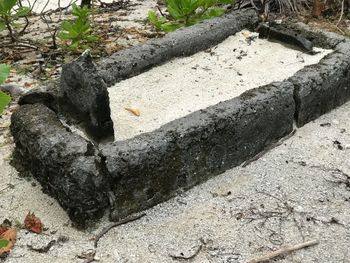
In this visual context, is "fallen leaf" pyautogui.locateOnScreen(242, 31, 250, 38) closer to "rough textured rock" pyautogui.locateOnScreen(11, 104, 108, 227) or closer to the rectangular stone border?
the rectangular stone border

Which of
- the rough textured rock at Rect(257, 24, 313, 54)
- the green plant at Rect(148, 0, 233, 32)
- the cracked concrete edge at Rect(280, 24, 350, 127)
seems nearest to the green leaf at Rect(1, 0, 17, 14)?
the green plant at Rect(148, 0, 233, 32)

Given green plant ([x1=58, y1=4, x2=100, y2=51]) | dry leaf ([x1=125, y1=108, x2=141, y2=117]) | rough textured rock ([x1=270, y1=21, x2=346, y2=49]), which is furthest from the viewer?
green plant ([x1=58, y1=4, x2=100, y2=51])

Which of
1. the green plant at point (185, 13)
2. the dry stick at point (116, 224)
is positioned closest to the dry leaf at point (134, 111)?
the dry stick at point (116, 224)

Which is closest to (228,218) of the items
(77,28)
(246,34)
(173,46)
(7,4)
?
(173,46)

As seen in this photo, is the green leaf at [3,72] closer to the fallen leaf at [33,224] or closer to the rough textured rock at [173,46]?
the fallen leaf at [33,224]

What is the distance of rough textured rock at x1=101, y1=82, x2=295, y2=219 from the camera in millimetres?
2396

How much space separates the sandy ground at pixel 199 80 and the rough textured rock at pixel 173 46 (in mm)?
51

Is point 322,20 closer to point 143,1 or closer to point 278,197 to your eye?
point 143,1

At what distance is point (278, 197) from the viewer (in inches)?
104

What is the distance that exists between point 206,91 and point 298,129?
65cm

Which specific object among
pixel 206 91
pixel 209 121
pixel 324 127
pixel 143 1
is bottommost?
pixel 143 1

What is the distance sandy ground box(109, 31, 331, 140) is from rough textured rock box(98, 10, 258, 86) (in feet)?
0.17

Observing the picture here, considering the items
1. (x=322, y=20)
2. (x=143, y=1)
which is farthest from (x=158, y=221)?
(x=143, y=1)

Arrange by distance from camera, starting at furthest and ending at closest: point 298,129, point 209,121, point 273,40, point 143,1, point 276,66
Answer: point 143,1
point 273,40
point 276,66
point 298,129
point 209,121
